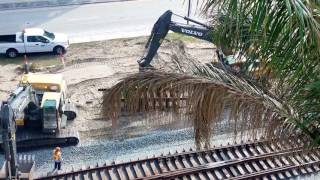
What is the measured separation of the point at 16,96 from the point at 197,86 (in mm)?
8618

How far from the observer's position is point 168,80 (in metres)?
7.55

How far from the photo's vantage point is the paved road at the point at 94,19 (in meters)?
27.2

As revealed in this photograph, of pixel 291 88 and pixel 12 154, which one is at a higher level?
pixel 291 88

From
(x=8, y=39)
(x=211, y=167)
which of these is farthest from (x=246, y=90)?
(x=8, y=39)

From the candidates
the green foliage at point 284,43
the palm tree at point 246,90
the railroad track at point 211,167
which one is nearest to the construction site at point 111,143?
the railroad track at point 211,167

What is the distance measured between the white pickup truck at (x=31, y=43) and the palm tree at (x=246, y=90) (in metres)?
16.7

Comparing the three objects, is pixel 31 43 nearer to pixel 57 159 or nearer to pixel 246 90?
pixel 57 159

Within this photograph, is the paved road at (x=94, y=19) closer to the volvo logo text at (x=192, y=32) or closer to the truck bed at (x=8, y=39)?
the truck bed at (x=8, y=39)

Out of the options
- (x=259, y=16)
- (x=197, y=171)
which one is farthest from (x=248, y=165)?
(x=259, y=16)

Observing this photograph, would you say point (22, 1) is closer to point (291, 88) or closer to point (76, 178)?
point (76, 178)

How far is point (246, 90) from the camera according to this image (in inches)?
305

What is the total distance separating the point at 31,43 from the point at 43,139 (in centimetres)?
867

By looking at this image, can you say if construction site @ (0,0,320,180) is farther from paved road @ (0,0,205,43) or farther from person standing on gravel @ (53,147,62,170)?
paved road @ (0,0,205,43)

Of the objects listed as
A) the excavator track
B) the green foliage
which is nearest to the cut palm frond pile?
the green foliage
